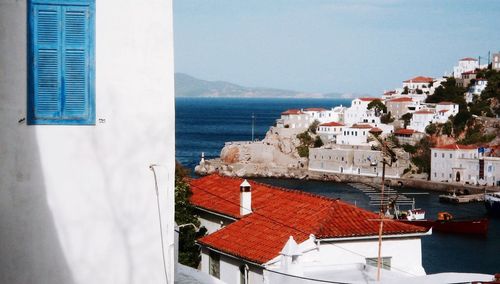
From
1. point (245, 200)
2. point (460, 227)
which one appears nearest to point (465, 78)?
point (460, 227)

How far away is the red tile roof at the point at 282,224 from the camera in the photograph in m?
13.3

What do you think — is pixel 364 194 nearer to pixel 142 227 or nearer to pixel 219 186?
pixel 219 186

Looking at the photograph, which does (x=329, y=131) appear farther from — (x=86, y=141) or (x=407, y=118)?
(x=86, y=141)

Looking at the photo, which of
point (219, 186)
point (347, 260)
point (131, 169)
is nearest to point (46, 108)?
point (131, 169)

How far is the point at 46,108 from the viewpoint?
3.20 meters

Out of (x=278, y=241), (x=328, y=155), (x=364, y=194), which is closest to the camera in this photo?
(x=278, y=241)

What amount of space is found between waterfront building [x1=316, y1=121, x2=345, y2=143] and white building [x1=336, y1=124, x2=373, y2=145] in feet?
12.0

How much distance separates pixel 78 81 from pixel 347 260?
11060 millimetres

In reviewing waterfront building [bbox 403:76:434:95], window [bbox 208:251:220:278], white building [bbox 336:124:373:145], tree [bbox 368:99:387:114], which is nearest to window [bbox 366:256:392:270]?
window [bbox 208:251:220:278]

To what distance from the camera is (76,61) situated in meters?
3.20

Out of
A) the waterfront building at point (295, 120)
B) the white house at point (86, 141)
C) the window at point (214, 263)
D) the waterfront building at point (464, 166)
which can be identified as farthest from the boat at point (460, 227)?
the waterfront building at point (295, 120)

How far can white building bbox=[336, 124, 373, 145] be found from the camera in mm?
90312

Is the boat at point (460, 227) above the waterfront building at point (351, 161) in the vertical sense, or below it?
below

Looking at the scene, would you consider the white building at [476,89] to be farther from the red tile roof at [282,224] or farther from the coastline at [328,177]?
the red tile roof at [282,224]
